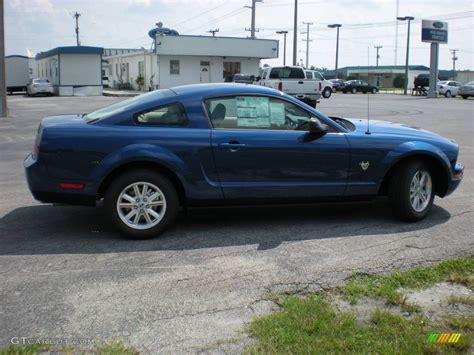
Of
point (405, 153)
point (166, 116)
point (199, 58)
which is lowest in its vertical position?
point (405, 153)

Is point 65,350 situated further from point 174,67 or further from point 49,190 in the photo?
point 174,67

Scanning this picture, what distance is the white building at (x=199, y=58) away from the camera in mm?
46688

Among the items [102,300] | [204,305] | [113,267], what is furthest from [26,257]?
[204,305]

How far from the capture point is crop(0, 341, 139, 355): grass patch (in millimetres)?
3236

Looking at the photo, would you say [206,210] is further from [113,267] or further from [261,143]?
[113,267]

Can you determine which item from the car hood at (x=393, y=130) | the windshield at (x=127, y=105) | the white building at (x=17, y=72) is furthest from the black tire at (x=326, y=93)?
the windshield at (x=127, y=105)

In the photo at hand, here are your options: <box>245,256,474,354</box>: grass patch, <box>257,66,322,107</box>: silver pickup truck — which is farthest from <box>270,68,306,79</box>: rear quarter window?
<box>245,256,474,354</box>: grass patch

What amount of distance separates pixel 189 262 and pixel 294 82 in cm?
2528

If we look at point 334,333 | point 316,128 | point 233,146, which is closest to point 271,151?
point 233,146

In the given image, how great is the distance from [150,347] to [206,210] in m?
3.38

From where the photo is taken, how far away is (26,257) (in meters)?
4.92

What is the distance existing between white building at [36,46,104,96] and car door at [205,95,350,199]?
40809 millimetres

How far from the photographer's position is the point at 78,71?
44.4 metres

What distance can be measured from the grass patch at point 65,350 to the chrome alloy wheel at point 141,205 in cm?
215
